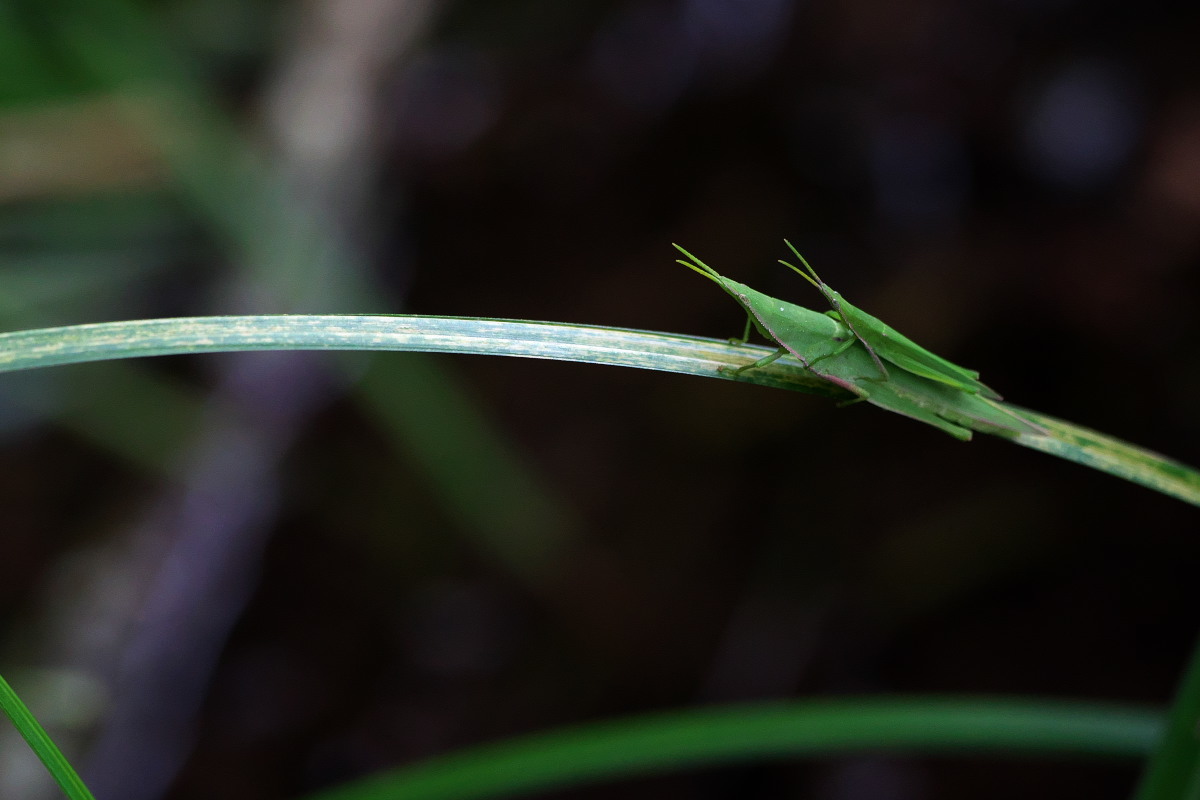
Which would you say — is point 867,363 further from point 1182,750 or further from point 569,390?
point 569,390

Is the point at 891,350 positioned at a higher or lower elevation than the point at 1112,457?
higher

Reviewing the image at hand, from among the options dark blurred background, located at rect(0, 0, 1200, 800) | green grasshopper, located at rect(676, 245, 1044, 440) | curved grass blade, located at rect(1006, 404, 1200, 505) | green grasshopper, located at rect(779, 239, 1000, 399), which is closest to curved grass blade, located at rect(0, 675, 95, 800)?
green grasshopper, located at rect(676, 245, 1044, 440)

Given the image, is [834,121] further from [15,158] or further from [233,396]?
[15,158]

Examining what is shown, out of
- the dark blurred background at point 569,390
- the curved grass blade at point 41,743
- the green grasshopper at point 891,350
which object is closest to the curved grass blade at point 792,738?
the green grasshopper at point 891,350

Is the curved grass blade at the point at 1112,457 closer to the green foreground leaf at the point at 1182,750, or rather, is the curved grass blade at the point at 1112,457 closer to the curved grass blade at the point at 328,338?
the green foreground leaf at the point at 1182,750

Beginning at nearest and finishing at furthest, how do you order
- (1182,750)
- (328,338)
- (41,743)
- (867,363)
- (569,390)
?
(41,743) → (328,338) → (1182,750) → (867,363) → (569,390)

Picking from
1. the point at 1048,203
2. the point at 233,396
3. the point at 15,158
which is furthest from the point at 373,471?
the point at 1048,203

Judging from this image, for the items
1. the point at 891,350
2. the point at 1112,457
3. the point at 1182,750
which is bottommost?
the point at 1182,750

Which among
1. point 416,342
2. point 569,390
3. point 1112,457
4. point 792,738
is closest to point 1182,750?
point 1112,457
